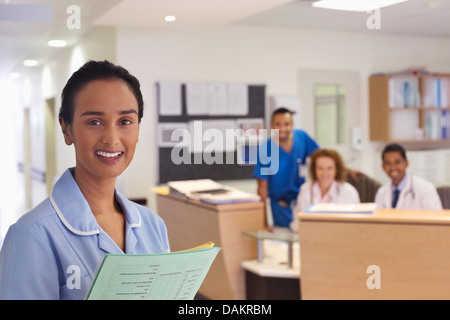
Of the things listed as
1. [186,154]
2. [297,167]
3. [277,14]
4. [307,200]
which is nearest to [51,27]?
[186,154]

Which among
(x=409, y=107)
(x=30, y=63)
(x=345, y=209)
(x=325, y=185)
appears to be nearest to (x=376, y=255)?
(x=345, y=209)

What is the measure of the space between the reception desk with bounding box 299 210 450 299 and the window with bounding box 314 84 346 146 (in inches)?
130

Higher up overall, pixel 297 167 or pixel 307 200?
pixel 297 167

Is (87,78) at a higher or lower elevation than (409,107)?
lower

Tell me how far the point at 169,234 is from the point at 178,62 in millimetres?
3855

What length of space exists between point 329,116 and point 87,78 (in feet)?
16.5

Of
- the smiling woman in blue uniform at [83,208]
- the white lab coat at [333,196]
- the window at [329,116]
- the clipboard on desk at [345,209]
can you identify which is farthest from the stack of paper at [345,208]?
the window at [329,116]

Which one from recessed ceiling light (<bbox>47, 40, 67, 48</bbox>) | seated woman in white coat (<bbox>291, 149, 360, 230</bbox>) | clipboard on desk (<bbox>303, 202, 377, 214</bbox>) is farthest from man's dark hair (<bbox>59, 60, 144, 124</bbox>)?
seated woman in white coat (<bbox>291, 149, 360, 230</bbox>)

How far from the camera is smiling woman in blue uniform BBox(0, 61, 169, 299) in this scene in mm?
765

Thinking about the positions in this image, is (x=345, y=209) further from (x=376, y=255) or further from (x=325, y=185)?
(x=325, y=185)

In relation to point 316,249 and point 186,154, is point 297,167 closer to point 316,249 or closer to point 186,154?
point 316,249

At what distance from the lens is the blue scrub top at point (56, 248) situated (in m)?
0.76

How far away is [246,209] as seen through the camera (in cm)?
294

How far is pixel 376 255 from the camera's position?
2.16 metres
